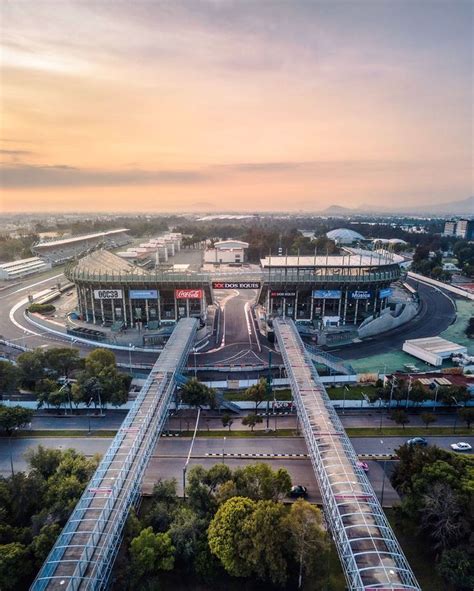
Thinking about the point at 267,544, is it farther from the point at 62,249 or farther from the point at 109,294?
the point at 62,249

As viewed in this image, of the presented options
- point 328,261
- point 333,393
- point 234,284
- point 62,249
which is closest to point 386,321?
point 328,261

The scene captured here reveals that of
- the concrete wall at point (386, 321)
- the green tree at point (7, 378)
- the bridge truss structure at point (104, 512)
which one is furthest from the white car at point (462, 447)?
the green tree at point (7, 378)

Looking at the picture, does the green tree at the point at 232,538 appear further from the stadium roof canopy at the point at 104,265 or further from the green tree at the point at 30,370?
the stadium roof canopy at the point at 104,265

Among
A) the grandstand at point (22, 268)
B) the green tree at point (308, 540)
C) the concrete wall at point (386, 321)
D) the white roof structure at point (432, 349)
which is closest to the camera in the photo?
the green tree at point (308, 540)

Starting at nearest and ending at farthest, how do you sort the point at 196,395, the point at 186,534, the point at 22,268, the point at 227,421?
the point at 186,534
the point at 227,421
the point at 196,395
the point at 22,268

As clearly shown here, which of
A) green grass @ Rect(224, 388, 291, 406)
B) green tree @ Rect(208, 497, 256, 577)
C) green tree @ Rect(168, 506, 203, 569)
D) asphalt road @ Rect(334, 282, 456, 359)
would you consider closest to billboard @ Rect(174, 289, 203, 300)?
green grass @ Rect(224, 388, 291, 406)
